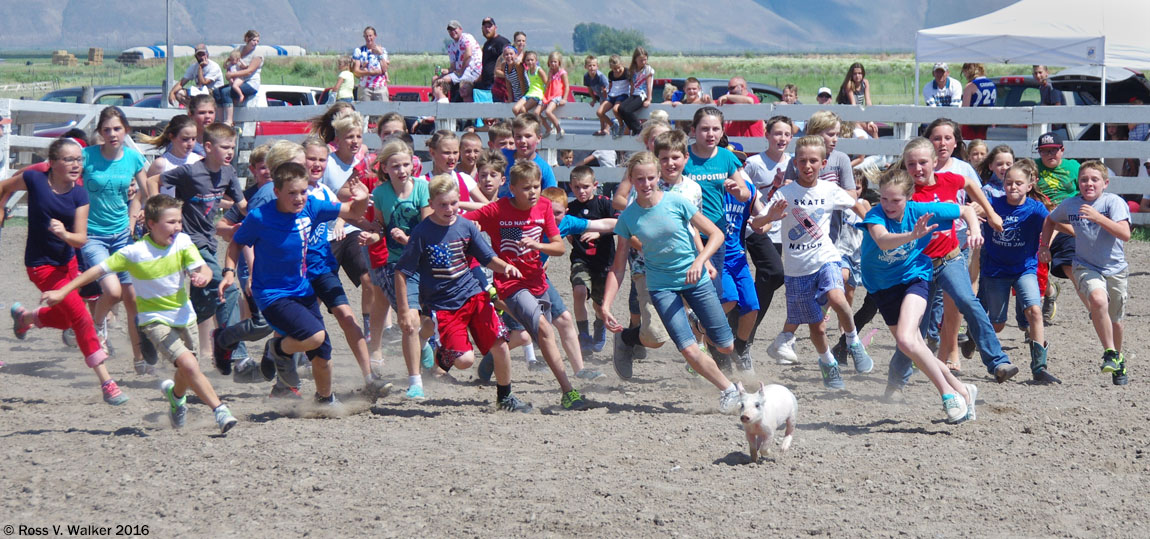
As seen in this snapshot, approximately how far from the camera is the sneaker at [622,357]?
8008 mm

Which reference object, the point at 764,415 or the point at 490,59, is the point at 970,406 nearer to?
the point at 764,415

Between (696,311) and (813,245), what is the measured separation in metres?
1.12

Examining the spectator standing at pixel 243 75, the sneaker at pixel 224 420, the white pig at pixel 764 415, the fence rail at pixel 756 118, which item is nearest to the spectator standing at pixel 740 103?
the fence rail at pixel 756 118

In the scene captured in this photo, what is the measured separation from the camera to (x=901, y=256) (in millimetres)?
6906

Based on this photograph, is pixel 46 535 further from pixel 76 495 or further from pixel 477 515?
pixel 477 515

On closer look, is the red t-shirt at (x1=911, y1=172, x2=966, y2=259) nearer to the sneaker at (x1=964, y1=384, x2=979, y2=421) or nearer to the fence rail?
the sneaker at (x1=964, y1=384, x2=979, y2=421)

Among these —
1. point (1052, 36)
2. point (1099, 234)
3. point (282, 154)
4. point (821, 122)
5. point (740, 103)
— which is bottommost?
point (1099, 234)

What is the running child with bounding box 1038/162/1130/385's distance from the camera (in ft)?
26.4

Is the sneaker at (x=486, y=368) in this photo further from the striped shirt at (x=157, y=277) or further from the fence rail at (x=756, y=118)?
the fence rail at (x=756, y=118)

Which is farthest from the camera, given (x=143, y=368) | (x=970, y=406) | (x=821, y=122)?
(x=821, y=122)

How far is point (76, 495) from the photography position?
532 centimetres

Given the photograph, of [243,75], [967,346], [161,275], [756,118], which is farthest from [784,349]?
[243,75]

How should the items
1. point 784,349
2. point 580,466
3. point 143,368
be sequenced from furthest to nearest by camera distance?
point 143,368 → point 784,349 → point 580,466

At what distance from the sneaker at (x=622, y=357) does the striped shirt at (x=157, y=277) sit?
2789 mm
